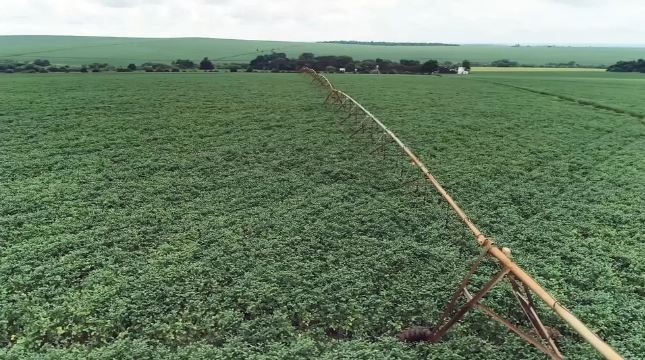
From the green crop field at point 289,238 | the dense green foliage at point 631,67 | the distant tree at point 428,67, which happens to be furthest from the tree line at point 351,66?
the green crop field at point 289,238

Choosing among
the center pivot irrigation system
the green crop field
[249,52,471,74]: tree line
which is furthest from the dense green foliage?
the center pivot irrigation system

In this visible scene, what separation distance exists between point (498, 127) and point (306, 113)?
29.7 feet

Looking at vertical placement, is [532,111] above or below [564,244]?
above

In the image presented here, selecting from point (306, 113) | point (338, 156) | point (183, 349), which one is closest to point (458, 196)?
point (338, 156)

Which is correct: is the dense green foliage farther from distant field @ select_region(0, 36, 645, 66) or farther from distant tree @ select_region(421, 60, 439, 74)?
distant field @ select_region(0, 36, 645, 66)

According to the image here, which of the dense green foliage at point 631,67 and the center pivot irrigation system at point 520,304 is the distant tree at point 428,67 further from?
the center pivot irrigation system at point 520,304

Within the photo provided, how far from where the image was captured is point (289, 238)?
868cm

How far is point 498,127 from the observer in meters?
20.0

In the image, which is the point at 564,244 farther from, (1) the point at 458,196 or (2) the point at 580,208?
(1) the point at 458,196

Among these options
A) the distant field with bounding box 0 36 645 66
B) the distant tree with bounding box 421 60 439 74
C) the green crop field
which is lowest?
the green crop field

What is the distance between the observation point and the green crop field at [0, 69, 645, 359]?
20.1 ft

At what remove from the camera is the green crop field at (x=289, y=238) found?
612 centimetres

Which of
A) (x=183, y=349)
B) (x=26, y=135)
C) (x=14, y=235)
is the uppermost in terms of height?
(x=26, y=135)

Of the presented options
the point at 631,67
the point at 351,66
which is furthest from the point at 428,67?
the point at 631,67
